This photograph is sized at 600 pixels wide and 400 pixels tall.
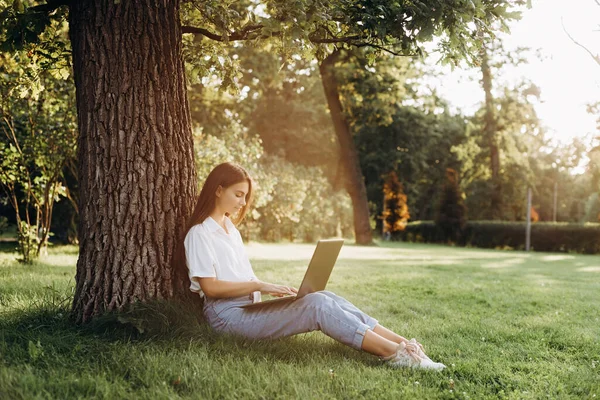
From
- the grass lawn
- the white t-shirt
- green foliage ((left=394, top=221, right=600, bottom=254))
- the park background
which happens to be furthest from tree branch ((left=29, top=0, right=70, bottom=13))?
green foliage ((left=394, top=221, right=600, bottom=254))

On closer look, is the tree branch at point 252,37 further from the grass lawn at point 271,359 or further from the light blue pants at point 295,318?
the grass lawn at point 271,359

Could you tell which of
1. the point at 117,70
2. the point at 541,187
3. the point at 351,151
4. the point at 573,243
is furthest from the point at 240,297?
the point at 541,187

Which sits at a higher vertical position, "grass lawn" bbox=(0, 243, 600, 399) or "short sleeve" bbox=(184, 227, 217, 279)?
"short sleeve" bbox=(184, 227, 217, 279)

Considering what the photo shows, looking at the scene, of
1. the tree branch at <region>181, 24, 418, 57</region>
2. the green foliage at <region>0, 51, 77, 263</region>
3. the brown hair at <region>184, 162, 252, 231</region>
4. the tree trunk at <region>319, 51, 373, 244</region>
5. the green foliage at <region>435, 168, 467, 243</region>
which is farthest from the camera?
the green foliage at <region>435, 168, 467, 243</region>

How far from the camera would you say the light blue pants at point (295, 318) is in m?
4.12

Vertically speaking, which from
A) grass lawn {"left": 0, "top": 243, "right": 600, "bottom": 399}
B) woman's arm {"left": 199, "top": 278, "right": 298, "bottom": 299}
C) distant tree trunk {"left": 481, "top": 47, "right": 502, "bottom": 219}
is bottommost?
grass lawn {"left": 0, "top": 243, "right": 600, "bottom": 399}

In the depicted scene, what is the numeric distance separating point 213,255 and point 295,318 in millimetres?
810

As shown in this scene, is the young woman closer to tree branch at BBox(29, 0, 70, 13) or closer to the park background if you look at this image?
the park background

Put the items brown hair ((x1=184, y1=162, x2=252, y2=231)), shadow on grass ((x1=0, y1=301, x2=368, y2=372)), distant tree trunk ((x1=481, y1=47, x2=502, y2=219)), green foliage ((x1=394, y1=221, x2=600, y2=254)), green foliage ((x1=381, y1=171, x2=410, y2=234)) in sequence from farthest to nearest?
1. green foliage ((x1=381, y1=171, x2=410, y2=234))
2. distant tree trunk ((x1=481, y1=47, x2=502, y2=219))
3. green foliage ((x1=394, y1=221, x2=600, y2=254))
4. brown hair ((x1=184, y1=162, x2=252, y2=231))
5. shadow on grass ((x1=0, y1=301, x2=368, y2=372))

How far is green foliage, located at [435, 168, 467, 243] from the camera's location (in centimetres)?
3106

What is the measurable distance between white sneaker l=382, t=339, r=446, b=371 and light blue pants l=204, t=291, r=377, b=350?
0.26 metres

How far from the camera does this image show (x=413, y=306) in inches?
281

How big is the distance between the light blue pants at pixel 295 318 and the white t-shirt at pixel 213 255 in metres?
0.22

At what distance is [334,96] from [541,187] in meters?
46.4
